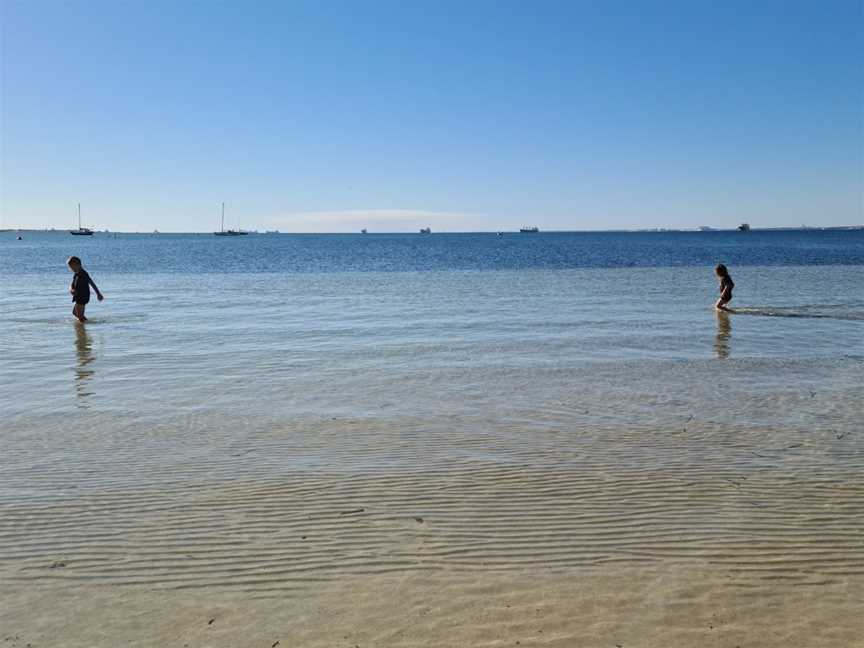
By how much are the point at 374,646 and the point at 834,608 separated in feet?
9.64

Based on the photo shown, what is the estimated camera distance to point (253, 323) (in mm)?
20484

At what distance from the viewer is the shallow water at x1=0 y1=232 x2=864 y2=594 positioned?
17.8ft

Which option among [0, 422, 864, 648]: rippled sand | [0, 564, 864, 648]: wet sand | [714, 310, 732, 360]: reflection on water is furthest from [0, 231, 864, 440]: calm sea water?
[0, 564, 864, 648]: wet sand

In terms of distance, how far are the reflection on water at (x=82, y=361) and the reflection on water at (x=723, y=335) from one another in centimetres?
1160

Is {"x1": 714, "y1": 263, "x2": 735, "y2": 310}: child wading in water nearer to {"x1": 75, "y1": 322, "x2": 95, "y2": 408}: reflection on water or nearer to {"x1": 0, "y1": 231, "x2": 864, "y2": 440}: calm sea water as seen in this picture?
{"x1": 0, "y1": 231, "x2": 864, "y2": 440}: calm sea water

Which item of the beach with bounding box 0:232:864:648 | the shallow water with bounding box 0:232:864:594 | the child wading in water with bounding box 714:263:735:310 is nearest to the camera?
the beach with bounding box 0:232:864:648

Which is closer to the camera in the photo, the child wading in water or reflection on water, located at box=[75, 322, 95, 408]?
reflection on water, located at box=[75, 322, 95, 408]

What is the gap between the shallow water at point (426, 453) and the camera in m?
5.43

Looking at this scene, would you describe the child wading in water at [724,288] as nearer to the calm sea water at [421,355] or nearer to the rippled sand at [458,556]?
the calm sea water at [421,355]

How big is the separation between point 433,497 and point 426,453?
1.37m

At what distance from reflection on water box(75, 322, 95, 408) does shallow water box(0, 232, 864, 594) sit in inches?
3.2

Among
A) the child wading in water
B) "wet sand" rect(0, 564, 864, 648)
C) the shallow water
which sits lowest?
"wet sand" rect(0, 564, 864, 648)

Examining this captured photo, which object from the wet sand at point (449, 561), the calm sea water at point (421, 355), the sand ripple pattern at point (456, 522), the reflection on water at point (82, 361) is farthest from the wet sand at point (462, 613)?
the reflection on water at point (82, 361)

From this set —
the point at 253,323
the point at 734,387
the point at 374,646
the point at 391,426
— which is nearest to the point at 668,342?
the point at 734,387
